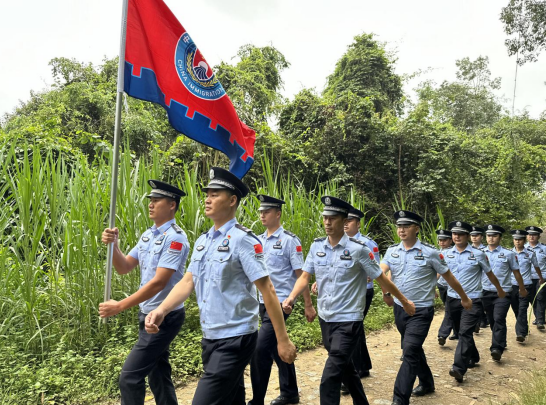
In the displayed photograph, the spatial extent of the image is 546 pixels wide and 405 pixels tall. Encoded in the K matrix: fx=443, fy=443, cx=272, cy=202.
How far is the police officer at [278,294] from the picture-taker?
4.03m

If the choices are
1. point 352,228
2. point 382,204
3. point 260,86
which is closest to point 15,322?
point 352,228

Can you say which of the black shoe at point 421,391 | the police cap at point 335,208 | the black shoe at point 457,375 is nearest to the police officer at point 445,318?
the black shoe at point 457,375

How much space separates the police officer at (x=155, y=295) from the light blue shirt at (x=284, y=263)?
1.44m

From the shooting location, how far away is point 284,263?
481cm

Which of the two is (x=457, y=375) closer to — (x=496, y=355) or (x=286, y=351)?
(x=496, y=355)

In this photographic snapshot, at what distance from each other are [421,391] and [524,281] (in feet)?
17.7

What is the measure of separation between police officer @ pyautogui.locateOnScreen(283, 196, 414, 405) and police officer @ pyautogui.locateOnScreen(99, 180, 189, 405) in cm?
128

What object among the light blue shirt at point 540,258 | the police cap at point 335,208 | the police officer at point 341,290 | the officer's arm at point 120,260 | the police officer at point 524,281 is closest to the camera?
the officer's arm at point 120,260

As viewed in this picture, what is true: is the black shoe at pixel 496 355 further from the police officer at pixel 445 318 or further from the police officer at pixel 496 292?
the police officer at pixel 445 318

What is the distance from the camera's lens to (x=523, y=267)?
8969 millimetres

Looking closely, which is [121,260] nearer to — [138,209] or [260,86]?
[138,209]

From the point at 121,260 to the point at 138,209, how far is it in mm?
1840

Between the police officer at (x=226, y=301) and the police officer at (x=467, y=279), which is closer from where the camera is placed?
the police officer at (x=226, y=301)

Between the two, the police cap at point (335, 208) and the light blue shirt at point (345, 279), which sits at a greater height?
the police cap at point (335, 208)
